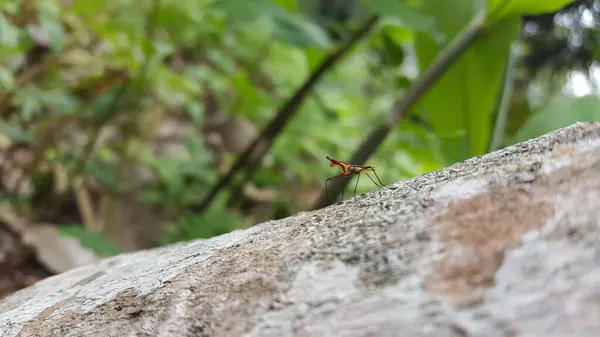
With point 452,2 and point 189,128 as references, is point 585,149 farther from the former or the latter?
point 189,128

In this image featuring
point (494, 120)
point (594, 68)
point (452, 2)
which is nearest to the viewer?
point (452, 2)

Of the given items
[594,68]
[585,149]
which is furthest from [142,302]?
[594,68]

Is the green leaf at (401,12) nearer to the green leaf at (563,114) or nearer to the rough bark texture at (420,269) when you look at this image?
the green leaf at (563,114)

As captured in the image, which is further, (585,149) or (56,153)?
(56,153)

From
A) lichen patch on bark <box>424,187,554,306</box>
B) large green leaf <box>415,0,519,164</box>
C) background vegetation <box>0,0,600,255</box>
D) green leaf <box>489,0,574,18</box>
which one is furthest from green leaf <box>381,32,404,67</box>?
lichen patch on bark <box>424,187,554,306</box>

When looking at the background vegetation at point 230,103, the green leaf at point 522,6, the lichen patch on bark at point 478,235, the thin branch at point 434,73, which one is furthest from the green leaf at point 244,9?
the lichen patch on bark at point 478,235

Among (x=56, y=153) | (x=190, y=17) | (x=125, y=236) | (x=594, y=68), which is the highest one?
(x=594, y=68)
